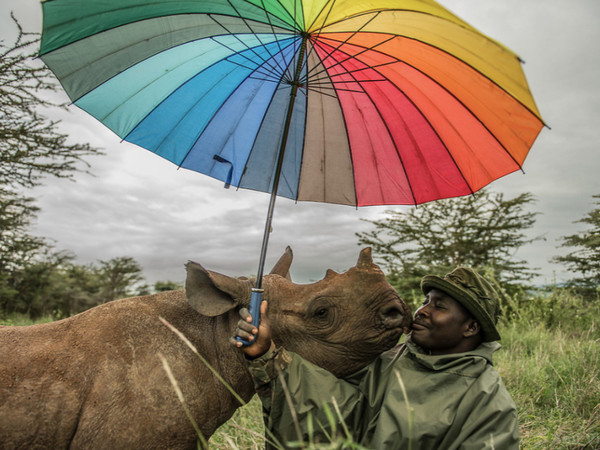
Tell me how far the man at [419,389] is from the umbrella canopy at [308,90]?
1.16 metres

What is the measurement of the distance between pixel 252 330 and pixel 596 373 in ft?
15.6

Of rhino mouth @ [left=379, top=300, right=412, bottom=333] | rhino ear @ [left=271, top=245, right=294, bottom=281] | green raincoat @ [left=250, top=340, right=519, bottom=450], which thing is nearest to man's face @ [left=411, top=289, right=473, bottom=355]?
green raincoat @ [left=250, top=340, right=519, bottom=450]

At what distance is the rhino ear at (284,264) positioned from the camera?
137 inches

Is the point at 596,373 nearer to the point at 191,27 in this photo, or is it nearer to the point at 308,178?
the point at 308,178

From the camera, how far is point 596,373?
533 centimetres

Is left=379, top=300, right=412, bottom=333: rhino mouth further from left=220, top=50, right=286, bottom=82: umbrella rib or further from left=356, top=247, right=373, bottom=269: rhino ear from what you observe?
left=220, top=50, right=286, bottom=82: umbrella rib

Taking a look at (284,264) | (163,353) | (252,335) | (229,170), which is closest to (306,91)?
(229,170)

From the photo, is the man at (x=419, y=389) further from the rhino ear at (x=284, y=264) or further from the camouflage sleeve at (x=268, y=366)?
the rhino ear at (x=284, y=264)

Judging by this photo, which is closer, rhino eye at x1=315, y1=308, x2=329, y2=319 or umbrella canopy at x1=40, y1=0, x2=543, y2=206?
rhino eye at x1=315, y1=308, x2=329, y2=319

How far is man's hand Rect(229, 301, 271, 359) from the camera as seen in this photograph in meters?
2.50

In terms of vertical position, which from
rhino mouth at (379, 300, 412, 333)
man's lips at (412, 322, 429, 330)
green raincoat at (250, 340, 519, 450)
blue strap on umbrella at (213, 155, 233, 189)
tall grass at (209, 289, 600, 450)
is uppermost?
blue strap on umbrella at (213, 155, 233, 189)

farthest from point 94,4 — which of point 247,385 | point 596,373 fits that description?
Answer: point 596,373

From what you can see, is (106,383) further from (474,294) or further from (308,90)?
(308,90)

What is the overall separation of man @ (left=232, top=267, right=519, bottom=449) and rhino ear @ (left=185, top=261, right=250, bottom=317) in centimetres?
21
